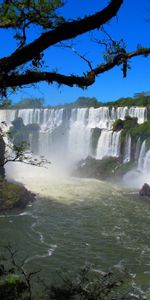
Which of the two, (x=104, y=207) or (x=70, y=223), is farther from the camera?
A: (x=104, y=207)

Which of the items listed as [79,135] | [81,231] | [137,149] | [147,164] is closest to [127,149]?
[137,149]

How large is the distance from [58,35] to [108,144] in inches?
1849

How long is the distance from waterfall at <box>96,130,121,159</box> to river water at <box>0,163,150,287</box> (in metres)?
13.7

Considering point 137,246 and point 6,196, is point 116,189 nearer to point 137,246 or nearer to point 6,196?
point 6,196

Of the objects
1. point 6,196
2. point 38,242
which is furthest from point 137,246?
point 6,196

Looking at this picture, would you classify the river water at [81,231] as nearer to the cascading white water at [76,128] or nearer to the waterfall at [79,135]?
the cascading white water at [76,128]

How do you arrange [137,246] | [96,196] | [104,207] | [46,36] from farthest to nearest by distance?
[96,196] < [104,207] < [137,246] < [46,36]

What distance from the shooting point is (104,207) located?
29.1 m

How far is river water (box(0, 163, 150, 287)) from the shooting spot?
1764cm

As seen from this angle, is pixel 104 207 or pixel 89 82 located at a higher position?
pixel 89 82

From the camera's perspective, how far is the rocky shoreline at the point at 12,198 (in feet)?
87.6

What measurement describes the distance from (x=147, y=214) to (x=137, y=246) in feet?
24.6

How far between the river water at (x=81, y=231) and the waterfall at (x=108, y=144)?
13745 millimetres

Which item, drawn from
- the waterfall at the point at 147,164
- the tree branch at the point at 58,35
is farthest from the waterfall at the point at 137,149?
the tree branch at the point at 58,35
